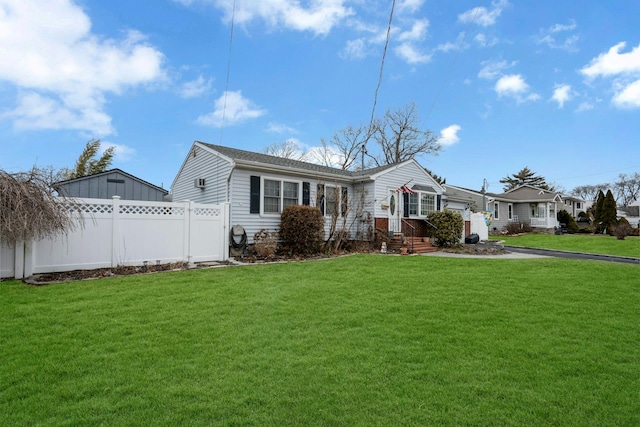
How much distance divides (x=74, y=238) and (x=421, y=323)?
7683mm

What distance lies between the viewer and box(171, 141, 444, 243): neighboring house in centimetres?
1140

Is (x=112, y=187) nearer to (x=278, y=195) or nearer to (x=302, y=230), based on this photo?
(x=278, y=195)

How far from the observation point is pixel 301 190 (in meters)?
12.8

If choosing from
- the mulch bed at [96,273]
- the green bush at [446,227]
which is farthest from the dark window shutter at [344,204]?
the mulch bed at [96,273]

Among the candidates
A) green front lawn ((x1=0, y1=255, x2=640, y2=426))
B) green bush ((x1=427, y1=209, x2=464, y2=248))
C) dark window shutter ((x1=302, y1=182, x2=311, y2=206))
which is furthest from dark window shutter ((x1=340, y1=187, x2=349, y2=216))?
green front lawn ((x1=0, y1=255, x2=640, y2=426))

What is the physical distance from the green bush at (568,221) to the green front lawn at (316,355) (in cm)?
2825

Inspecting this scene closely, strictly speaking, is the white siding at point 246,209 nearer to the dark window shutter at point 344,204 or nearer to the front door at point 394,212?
the dark window shutter at point 344,204

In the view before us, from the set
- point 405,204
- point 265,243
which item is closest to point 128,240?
point 265,243

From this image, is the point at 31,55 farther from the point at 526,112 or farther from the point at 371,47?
the point at 526,112

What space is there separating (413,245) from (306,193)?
4.89 m

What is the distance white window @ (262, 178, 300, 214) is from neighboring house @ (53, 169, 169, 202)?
8.08m

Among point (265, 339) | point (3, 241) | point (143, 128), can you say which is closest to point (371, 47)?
point (265, 339)

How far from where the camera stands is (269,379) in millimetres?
2762

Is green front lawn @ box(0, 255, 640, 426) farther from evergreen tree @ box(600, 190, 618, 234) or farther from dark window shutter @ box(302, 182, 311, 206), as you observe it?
evergreen tree @ box(600, 190, 618, 234)
